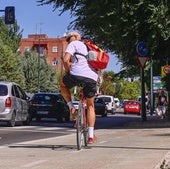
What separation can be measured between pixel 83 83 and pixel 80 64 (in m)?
0.33

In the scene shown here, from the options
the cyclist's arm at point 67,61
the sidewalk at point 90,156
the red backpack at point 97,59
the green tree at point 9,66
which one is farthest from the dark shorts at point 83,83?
the green tree at point 9,66

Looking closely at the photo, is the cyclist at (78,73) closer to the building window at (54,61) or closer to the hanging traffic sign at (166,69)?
the hanging traffic sign at (166,69)

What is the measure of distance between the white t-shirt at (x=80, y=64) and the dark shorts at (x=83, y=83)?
68 mm

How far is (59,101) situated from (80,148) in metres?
22.0

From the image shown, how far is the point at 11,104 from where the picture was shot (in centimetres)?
2312

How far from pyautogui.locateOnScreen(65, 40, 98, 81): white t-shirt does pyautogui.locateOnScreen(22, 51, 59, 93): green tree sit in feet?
261

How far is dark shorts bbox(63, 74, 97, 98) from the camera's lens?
10367mm

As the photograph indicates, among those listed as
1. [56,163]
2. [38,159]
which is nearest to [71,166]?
[56,163]

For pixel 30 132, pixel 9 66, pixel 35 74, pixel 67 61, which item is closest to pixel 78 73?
pixel 67 61

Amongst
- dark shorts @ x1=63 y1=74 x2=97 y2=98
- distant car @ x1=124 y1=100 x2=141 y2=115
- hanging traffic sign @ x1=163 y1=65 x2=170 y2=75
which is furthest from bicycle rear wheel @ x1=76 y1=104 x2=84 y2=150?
distant car @ x1=124 y1=100 x2=141 y2=115

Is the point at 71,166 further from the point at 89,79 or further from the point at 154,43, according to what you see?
the point at 154,43

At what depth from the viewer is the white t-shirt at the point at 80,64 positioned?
1038 centimetres

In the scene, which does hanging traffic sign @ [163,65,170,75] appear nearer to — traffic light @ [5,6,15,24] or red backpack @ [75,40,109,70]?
traffic light @ [5,6,15,24]

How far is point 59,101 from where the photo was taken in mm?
32312
